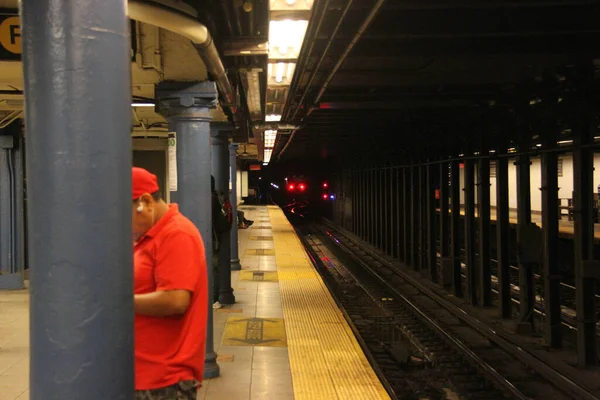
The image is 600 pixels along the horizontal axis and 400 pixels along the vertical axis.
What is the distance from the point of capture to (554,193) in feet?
26.9

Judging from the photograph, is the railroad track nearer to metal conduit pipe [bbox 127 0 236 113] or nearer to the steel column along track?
the steel column along track

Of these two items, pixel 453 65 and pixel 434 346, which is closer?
pixel 434 346

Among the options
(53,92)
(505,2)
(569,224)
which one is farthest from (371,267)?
(53,92)

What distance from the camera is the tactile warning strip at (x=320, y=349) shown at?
5230 millimetres

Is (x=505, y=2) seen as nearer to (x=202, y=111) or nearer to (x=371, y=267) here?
(x=202, y=111)

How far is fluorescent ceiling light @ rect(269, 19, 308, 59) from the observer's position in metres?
5.27

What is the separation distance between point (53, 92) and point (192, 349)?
1.37 metres

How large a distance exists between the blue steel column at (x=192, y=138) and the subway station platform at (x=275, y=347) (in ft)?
4.97

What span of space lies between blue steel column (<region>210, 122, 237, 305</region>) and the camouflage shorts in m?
5.97

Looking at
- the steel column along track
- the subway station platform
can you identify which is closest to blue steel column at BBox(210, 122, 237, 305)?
the subway station platform

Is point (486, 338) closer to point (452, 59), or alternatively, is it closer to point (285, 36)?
point (452, 59)

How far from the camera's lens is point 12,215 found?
375 inches

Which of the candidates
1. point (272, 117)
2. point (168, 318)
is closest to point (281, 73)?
point (168, 318)

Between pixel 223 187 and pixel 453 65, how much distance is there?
397 cm
